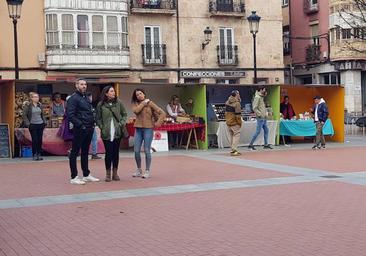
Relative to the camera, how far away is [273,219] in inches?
305

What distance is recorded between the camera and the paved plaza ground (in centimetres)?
639

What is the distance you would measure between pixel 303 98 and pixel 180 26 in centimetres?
Answer: 1575

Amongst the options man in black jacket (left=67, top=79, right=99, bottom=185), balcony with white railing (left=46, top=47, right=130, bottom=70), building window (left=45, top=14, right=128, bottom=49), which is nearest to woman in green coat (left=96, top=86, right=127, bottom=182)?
man in black jacket (left=67, top=79, right=99, bottom=185)

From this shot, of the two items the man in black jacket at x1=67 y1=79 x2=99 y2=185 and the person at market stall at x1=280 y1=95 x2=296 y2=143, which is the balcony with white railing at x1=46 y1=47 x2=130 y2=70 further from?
the man in black jacket at x1=67 y1=79 x2=99 y2=185

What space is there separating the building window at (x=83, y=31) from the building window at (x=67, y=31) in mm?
428

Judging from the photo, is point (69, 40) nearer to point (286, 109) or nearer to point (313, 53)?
point (286, 109)

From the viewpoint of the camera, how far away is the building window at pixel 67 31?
110 ft

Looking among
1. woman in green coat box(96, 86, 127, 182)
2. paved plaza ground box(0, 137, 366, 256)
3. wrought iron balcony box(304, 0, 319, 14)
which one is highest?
wrought iron balcony box(304, 0, 319, 14)

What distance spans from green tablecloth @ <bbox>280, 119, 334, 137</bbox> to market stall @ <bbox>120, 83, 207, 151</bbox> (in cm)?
302

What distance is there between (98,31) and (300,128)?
56.9ft

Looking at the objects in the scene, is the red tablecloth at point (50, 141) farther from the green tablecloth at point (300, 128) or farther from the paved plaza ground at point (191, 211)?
the green tablecloth at point (300, 128)

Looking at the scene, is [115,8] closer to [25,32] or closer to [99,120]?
[25,32]

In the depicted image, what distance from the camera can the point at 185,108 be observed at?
19.9m

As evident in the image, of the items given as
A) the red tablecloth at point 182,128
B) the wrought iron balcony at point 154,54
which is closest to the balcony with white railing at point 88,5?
the wrought iron balcony at point 154,54
